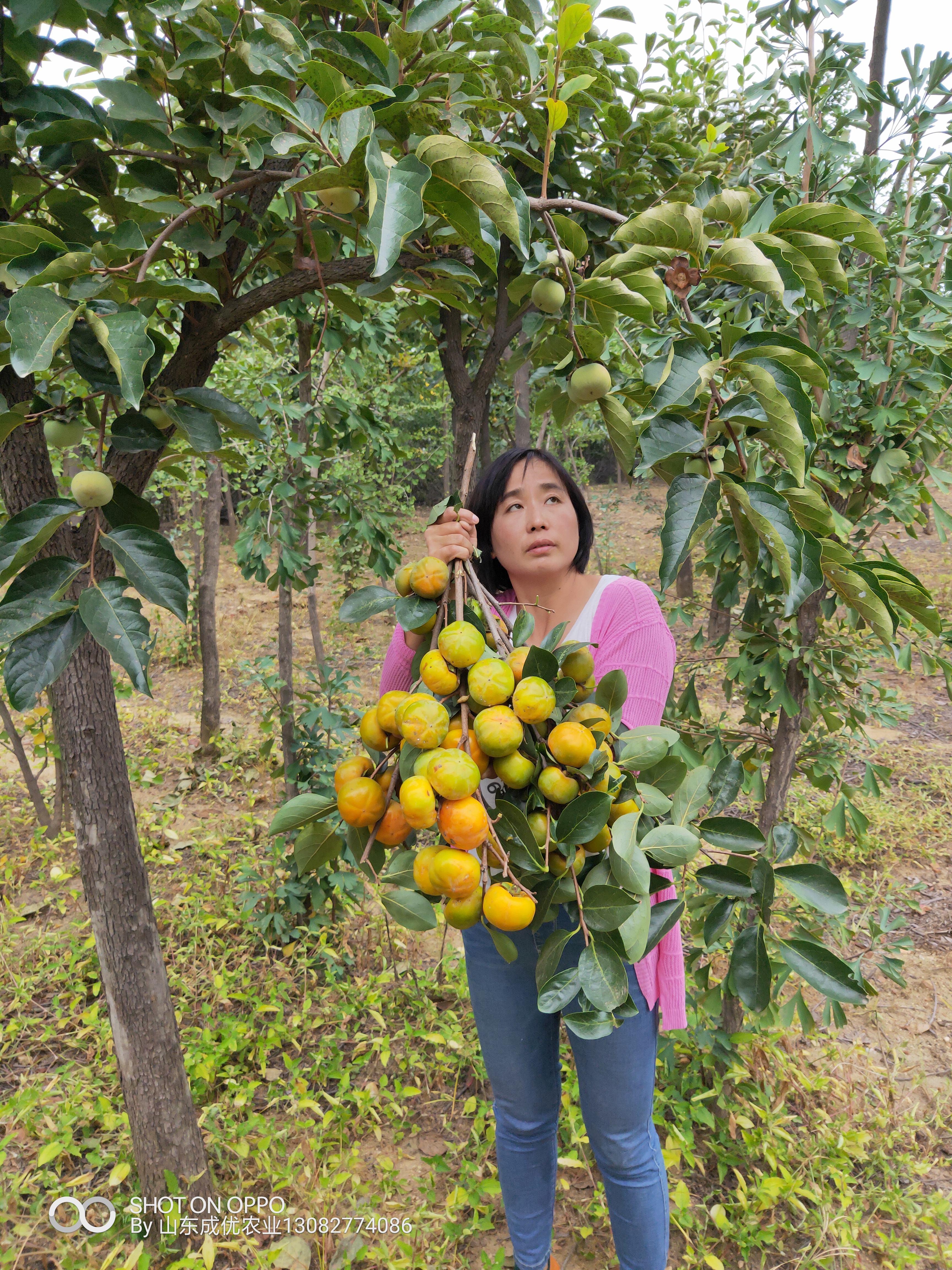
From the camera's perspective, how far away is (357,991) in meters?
2.57

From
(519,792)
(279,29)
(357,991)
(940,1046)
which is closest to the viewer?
(279,29)

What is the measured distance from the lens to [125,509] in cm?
92

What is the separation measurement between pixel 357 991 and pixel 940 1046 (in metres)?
1.93

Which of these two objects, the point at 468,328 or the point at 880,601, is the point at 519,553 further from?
the point at 468,328

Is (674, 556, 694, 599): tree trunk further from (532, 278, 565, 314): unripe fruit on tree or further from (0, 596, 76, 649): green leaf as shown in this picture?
(0, 596, 76, 649): green leaf

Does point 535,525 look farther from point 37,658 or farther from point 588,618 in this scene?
point 37,658

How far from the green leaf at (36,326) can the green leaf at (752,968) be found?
0.95 metres

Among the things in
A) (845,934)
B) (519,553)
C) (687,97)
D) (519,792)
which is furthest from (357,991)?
(687,97)

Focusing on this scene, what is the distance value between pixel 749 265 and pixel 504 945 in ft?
A: 2.50

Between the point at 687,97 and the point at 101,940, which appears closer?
the point at 101,940

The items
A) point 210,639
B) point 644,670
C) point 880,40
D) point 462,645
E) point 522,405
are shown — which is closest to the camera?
point 462,645

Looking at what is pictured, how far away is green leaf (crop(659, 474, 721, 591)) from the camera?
0.71 meters

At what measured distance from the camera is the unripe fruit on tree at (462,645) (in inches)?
32.5

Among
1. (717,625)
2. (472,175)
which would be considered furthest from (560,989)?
(717,625)
